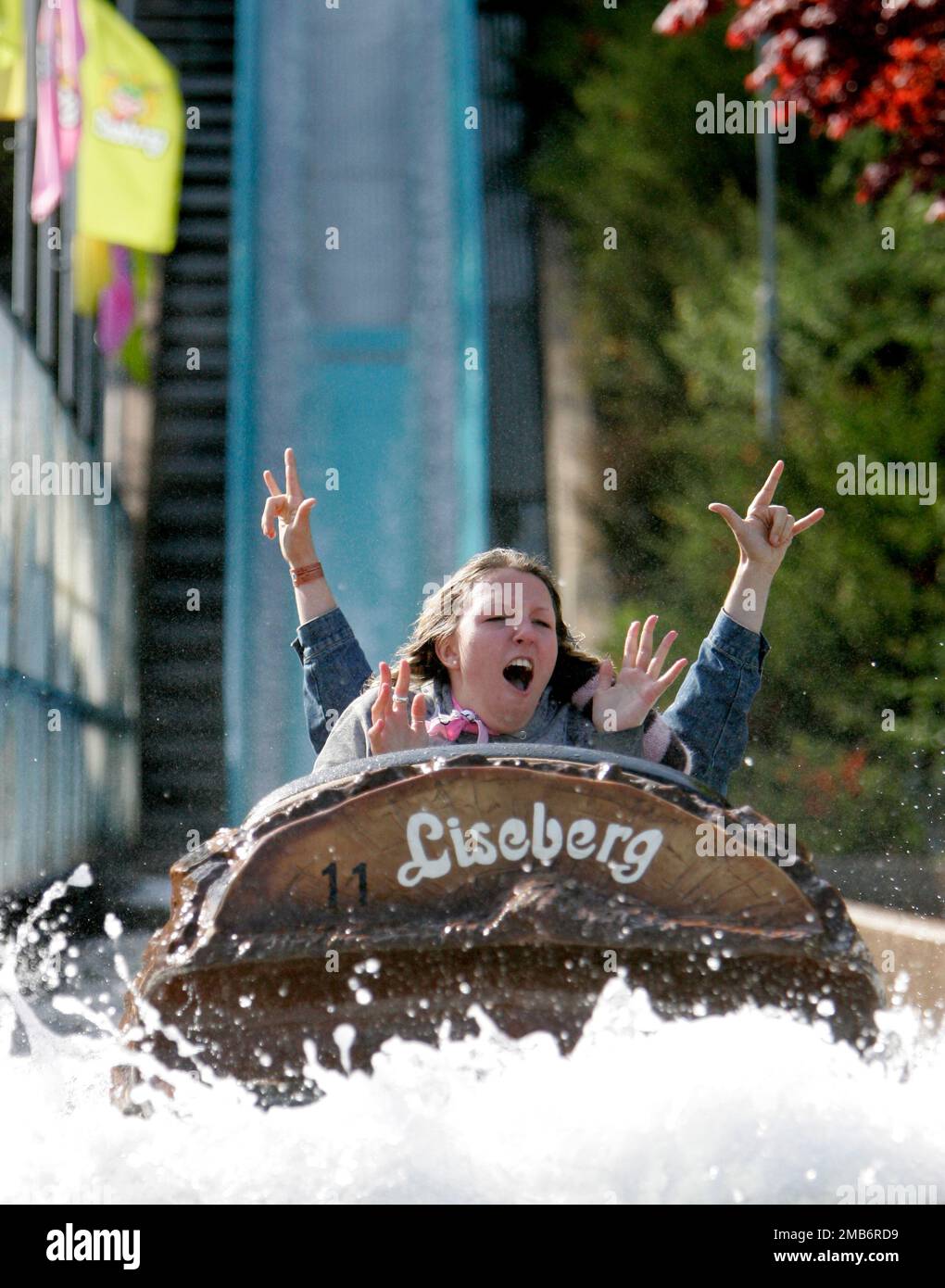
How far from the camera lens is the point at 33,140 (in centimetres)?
569

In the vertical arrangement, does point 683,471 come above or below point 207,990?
above

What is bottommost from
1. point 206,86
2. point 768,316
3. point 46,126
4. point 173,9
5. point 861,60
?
point 768,316

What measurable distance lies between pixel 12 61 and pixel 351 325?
2212mm

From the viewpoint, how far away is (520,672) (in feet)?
8.14

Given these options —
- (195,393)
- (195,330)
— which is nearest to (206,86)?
(195,330)

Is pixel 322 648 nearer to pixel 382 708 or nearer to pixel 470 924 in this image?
pixel 382 708

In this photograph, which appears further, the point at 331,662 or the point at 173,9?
the point at 173,9

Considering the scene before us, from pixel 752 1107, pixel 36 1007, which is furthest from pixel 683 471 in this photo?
pixel 752 1107

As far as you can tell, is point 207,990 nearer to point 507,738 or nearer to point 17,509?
point 507,738

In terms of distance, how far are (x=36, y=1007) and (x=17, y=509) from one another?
166cm

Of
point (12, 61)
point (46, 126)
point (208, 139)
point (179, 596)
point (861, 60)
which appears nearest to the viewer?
point (861, 60)

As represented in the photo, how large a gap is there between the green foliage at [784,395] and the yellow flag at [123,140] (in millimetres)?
2120

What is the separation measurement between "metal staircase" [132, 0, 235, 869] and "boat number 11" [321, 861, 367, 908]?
3.58 m

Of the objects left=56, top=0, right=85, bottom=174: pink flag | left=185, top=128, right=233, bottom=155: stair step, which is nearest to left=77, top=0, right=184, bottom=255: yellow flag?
left=56, top=0, right=85, bottom=174: pink flag
